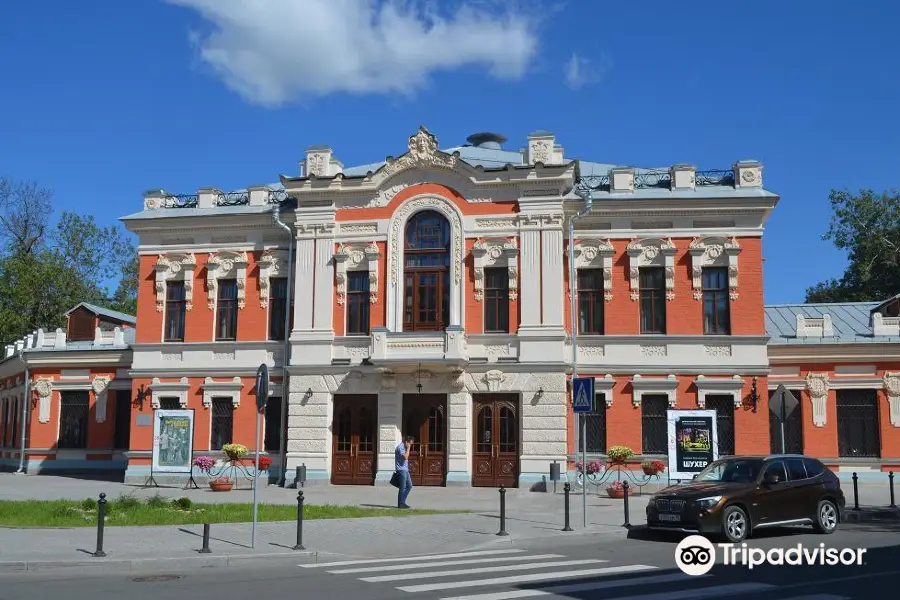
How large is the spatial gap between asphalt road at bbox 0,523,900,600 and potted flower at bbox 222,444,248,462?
1524 cm

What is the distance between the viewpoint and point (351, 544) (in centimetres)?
1548

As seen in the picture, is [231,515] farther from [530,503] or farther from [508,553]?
[530,503]

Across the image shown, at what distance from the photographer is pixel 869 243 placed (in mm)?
49375

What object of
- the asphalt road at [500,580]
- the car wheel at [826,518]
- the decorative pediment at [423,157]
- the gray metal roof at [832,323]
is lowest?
the asphalt road at [500,580]

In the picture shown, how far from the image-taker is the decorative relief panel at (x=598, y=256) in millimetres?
29078

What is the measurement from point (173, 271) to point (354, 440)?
31.8 feet

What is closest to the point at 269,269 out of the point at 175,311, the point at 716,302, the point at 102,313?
the point at 175,311

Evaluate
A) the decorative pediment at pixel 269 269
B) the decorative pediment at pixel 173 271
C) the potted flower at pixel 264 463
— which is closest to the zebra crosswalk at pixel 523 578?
the potted flower at pixel 264 463

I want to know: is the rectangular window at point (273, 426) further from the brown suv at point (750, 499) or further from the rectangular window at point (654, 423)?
the brown suv at point (750, 499)

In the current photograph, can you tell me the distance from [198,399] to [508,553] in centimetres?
1904

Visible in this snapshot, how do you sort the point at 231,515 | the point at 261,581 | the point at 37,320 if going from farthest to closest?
the point at 37,320 < the point at 231,515 < the point at 261,581

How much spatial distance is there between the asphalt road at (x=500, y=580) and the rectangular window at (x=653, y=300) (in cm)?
1448

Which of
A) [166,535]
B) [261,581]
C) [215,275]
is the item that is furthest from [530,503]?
[215,275]

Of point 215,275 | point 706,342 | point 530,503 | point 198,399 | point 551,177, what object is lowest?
point 530,503
